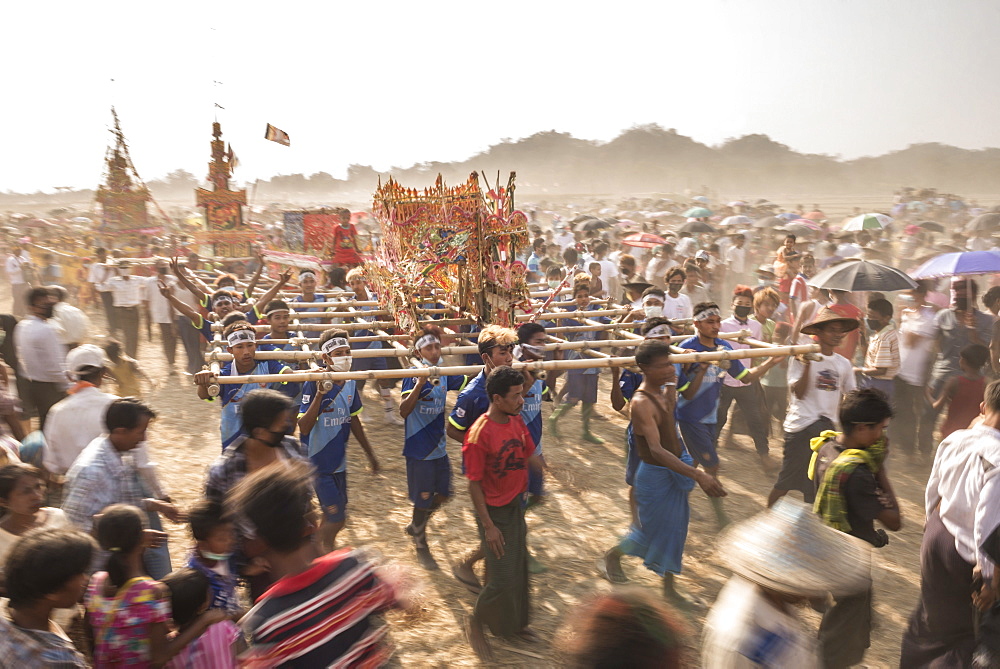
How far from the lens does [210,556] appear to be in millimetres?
3141

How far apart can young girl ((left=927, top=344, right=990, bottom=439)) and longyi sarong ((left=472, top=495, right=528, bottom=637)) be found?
4.48 meters

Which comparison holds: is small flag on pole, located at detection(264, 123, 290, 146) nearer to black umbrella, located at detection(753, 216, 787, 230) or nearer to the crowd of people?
the crowd of people

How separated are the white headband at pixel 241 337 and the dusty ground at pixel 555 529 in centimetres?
181

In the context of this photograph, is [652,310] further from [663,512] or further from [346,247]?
[346,247]

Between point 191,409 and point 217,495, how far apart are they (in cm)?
717

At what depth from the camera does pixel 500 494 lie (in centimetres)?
416

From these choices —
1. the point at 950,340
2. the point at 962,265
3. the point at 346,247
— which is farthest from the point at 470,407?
the point at 346,247

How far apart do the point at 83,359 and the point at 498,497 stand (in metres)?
2.83

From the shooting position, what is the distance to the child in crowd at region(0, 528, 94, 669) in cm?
245

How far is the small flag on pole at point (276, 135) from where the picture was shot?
17531 mm

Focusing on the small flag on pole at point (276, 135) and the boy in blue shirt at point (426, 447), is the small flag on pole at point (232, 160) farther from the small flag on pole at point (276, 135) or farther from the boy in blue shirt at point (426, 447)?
the boy in blue shirt at point (426, 447)

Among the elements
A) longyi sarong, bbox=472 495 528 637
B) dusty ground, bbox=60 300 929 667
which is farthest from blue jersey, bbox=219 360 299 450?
longyi sarong, bbox=472 495 528 637

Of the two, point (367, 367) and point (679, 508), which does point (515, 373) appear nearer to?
point (679, 508)

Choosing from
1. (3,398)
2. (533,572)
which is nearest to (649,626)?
(533,572)
